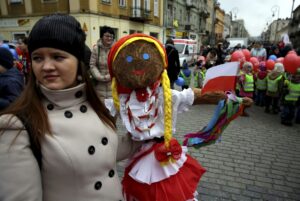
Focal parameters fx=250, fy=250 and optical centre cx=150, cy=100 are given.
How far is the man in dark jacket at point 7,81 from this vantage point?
2.89 metres

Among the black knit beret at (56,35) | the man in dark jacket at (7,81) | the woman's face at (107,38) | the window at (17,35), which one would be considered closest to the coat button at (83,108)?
the black knit beret at (56,35)

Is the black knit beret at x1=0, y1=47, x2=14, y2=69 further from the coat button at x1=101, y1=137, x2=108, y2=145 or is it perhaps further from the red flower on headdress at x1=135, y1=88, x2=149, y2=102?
the coat button at x1=101, y1=137, x2=108, y2=145

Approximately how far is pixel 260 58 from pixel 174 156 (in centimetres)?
882

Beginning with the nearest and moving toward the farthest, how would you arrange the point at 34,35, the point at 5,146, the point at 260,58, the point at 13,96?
the point at 5,146 < the point at 34,35 < the point at 13,96 < the point at 260,58

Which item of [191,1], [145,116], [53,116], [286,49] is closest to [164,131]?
[145,116]

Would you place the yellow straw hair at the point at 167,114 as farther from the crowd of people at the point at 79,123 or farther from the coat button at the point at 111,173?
the coat button at the point at 111,173

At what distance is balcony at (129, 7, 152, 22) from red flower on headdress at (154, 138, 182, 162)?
19.9m

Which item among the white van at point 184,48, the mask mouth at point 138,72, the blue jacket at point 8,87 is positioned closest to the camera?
the mask mouth at point 138,72

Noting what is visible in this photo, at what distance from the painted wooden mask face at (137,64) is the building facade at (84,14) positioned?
1276 centimetres

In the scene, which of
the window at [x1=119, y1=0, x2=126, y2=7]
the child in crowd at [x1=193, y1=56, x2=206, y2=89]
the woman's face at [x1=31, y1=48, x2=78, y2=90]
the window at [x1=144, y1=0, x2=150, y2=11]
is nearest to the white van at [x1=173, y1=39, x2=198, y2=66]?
the window at [x1=119, y1=0, x2=126, y2=7]

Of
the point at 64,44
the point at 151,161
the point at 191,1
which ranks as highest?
the point at 191,1

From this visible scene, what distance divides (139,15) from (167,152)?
21.1m

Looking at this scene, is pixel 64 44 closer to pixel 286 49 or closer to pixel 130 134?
pixel 130 134

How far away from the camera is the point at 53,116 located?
3.98ft
